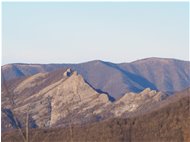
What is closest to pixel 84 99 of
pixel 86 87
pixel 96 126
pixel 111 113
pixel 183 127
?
pixel 86 87

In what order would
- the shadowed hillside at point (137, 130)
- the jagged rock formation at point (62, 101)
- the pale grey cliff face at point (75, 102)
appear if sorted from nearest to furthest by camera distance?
the shadowed hillside at point (137, 130) → the pale grey cliff face at point (75, 102) → the jagged rock formation at point (62, 101)

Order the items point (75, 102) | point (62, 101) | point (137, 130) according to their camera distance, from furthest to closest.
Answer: point (62, 101), point (75, 102), point (137, 130)

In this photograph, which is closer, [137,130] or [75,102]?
[137,130]

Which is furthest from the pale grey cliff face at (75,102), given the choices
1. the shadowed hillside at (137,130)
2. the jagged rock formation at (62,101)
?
the shadowed hillside at (137,130)

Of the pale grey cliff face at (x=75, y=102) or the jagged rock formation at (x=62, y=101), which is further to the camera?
the jagged rock formation at (x=62, y=101)

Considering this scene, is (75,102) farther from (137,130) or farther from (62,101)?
(137,130)

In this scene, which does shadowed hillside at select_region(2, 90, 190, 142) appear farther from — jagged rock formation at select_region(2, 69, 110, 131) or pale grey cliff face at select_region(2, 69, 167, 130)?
jagged rock formation at select_region(2, 69, 110, 131)

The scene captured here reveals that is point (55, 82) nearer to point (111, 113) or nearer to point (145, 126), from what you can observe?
point (111, 113)

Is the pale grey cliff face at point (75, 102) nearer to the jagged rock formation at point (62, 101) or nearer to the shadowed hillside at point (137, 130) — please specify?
the jagged rock formation at point (62, 101)

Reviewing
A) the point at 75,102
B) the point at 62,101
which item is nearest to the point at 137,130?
the point at 75,102

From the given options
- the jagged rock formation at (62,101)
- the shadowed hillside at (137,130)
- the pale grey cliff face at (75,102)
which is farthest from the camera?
the jagged rock formation at (62,101)

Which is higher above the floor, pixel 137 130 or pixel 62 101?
pixel 62 101

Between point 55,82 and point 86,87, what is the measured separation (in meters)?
15.1

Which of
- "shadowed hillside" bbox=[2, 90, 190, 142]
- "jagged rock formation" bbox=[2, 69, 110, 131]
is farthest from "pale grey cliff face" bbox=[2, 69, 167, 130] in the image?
"shadowed hillside" bbox=[2, 90, 190, 142]
